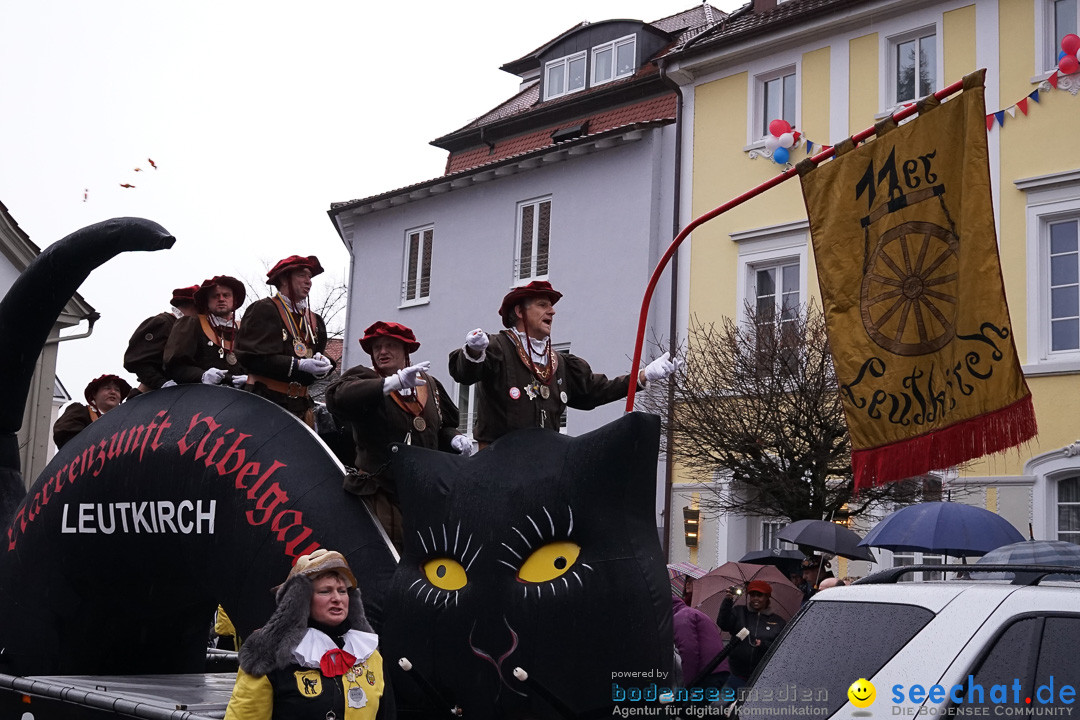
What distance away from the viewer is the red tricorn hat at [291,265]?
6980 millimetres

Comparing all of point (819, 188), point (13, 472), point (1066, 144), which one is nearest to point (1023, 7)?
point (1066, 144)

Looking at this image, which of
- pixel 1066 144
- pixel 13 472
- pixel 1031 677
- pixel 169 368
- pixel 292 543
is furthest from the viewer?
pixel 1066 144

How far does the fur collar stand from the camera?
459 cm

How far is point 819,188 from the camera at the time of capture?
604 cm

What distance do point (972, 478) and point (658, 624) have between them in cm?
1318

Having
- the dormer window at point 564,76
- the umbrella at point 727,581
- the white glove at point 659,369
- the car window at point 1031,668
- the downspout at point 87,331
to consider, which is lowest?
the umbrella at point 727,581

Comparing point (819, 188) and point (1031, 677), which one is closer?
point (1031, 677)

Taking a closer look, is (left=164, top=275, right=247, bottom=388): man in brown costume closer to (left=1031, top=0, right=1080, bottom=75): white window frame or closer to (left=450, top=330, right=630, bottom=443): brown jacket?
(left=450, top=330, right=630, bottom=443): brown jacket

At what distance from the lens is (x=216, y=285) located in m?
7.62

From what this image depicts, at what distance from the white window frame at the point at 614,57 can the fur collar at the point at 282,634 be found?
20.1 meters

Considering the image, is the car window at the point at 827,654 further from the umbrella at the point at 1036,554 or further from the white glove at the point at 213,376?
the white glove at the point at 213,376

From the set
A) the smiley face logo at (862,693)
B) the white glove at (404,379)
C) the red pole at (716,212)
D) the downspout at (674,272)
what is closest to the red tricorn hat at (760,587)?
the red pole at (716,212)

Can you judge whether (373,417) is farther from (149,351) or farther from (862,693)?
(862,693)

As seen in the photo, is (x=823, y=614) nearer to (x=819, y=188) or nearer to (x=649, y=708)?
(x=649, y=708)
